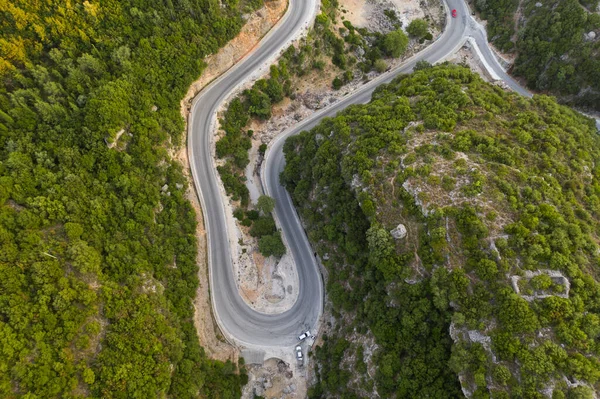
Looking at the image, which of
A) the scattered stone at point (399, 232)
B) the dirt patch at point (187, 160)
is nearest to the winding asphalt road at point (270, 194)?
the dirt patch at point (187, 160)

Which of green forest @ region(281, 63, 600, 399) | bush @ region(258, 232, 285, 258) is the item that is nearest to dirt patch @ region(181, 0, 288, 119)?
green forest @ region(281, 63, 600, 399)

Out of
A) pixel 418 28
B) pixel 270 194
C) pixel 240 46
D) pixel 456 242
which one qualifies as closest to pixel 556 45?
pixel 418 28

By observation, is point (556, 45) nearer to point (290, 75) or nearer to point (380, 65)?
point (380, 65)

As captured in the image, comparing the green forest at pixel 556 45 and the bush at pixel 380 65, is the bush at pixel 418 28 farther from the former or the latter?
the green forest at pixel 556 45

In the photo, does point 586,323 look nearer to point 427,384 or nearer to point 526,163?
point 427,384

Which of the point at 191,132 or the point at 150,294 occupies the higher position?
the point at 191,132

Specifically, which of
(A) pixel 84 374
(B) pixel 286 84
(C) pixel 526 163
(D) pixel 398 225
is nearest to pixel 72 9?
(B) pixel 286 84
